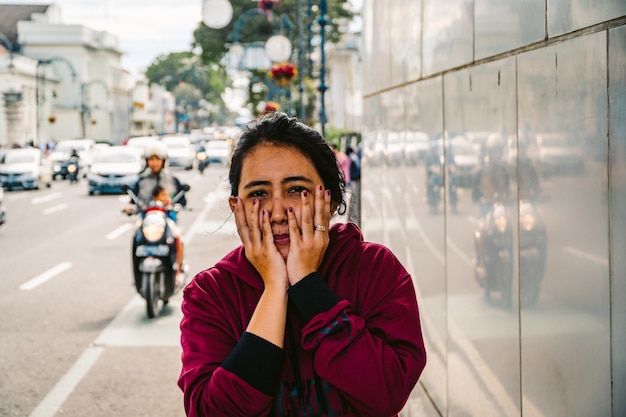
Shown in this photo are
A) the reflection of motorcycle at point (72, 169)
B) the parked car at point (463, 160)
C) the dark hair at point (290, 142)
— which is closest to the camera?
the dark hair at point (290, 142)

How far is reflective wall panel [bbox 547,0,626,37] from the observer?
2364mm

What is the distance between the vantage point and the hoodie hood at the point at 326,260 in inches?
87.9

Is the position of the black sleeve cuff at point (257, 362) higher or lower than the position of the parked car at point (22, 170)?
lower

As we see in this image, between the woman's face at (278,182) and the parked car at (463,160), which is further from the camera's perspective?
the parked car at (463,160)

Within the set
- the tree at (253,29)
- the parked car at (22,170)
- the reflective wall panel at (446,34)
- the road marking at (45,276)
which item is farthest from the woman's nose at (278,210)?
the tree at (253,29)

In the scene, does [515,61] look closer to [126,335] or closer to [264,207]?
[264,207]

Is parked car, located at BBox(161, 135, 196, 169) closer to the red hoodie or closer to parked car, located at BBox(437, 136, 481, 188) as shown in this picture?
parked car, located at BBox(437, 136, 481, 188)

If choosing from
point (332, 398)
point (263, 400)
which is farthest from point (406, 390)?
point (263, 400)

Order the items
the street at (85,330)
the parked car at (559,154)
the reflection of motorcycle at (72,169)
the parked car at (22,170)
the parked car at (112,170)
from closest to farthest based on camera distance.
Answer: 1. the parked car at (559,154)
2. the street at (85,330)
3. the parked car at (112,170)
4. the parked car at (22,170)
5. the reflection of motorcycle at (72,169)

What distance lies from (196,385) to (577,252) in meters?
1.17

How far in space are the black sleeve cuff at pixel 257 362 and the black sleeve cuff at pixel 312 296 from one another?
0.35 ft

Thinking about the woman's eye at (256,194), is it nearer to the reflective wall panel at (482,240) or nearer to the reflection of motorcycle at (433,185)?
the reflective wall panel at (482,240)

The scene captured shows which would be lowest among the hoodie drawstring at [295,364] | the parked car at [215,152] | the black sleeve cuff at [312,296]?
the hoodie drawstring at [295,364]

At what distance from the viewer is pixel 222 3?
77.2ft
